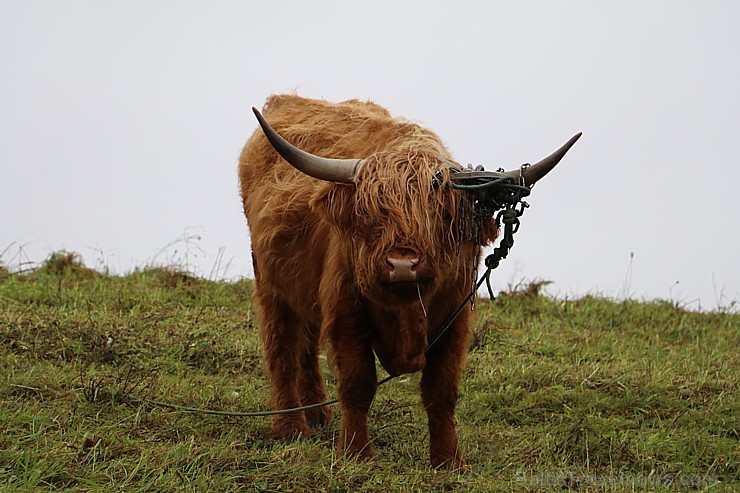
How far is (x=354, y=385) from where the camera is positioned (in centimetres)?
466

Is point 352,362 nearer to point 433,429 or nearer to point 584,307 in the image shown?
point 433,429

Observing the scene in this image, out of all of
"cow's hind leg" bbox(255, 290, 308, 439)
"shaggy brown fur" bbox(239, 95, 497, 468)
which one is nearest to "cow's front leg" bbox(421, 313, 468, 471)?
"shaggy brown fur" bbox(239, 95, 497, 468)

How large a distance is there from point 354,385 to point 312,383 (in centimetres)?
133

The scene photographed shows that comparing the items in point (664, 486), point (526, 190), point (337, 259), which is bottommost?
point (664, 486)

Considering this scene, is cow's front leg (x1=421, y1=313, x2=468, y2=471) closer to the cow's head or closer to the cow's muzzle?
the cow's head

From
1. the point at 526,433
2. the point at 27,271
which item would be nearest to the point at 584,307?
the point at 526,433

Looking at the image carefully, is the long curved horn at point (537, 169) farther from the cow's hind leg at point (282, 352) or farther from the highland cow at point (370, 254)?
the cow's hind leg at point (282, 352)

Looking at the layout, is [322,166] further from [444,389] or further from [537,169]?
[444,389]

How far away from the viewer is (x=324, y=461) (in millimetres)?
4215

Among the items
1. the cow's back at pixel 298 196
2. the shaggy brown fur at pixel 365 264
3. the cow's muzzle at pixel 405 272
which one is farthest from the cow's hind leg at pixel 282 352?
the cow's muzzle at pixel 405 272

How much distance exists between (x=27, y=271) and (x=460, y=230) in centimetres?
500

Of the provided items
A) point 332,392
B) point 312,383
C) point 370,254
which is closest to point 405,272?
point 370,254

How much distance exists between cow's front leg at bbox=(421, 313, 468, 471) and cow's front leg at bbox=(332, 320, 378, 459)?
29 centimetres

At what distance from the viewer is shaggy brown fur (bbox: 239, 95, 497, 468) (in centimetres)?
427
